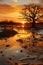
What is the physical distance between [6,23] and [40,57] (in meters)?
77.5

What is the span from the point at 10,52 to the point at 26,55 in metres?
2.55

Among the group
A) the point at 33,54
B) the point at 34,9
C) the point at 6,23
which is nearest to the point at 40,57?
the point at 33,54

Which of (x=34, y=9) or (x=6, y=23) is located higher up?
(x=34, y=9)

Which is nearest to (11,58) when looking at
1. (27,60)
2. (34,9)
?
(27,60)

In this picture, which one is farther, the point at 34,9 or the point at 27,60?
the point at 34,9

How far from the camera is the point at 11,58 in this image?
24.2m

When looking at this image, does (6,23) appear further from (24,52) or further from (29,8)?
(24,52)

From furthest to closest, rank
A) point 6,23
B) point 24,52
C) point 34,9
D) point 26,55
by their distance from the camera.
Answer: point 6,23 → point 34,9 → point 24,52 → point 26,55

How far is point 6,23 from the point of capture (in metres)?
101

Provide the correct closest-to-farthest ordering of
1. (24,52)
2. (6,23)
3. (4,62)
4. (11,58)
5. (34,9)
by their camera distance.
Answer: (4,62) → (11,58) → (24,52) → (34,9) → (6,23)

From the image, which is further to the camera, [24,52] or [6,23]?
[6,23]

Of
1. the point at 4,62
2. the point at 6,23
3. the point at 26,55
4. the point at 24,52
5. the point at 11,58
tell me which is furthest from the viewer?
the point at 6,23

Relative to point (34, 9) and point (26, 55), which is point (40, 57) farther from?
point (34, 9)

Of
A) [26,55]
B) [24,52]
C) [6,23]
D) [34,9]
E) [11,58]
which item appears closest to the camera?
[11,58]
